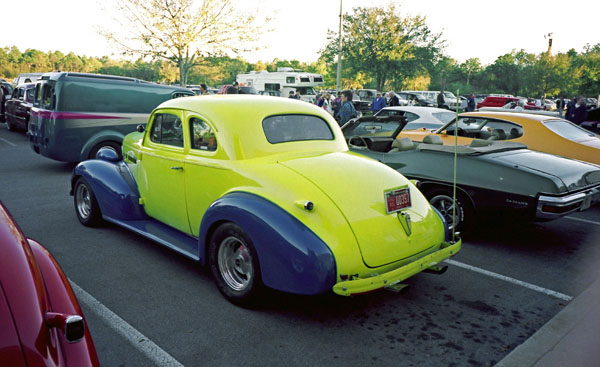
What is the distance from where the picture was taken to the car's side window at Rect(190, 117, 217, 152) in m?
4.20

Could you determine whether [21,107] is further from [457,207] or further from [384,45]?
[384,45]

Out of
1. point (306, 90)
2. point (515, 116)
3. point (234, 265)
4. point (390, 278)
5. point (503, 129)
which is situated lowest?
point (234, 265)

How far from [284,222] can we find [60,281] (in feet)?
5.02

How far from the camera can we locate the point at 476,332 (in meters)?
3.47

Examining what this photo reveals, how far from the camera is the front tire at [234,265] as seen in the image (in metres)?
3.56

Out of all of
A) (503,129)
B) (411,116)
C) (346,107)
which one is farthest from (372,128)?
(346,107)

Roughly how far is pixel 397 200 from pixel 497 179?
2050 millimetres

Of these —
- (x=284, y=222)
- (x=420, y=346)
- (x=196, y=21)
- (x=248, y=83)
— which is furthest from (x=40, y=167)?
(x=248, y=83)

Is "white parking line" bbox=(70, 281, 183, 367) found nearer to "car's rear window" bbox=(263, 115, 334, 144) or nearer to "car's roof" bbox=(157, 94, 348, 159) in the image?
"car's roof" bbox=(157, 94, 348, 159)

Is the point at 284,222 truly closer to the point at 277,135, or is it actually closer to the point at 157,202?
the point at 277,135

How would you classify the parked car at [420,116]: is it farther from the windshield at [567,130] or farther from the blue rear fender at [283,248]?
the blue rear fender at [283,248]

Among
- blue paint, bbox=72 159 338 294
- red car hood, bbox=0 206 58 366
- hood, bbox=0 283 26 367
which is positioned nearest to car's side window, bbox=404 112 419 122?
blue paint, bbox=72 159 338 294

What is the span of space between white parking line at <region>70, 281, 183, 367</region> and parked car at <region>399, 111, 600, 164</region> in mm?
6169

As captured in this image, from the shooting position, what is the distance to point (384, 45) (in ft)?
113
